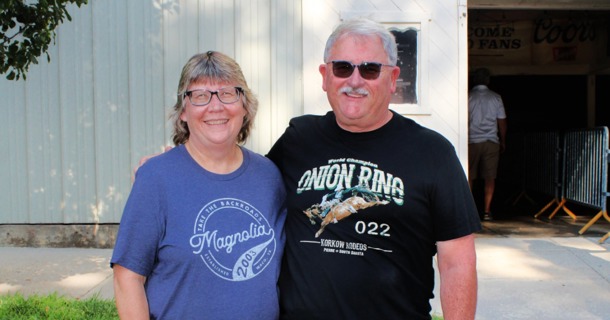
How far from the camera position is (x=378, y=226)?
7.13 ft

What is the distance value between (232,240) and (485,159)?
24.6 feet

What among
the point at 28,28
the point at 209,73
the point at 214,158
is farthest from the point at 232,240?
the point at 28,28

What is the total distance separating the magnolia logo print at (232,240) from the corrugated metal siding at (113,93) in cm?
441

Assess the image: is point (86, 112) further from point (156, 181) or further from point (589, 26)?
point (589, 26)

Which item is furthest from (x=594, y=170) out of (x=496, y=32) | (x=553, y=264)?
(x=496, y=32)

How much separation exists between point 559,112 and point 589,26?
3320mm

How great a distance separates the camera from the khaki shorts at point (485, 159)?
899 centimetres

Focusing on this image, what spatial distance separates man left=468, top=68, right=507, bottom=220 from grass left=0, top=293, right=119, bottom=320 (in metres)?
5.89

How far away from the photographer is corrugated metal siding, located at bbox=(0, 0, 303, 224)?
6551mm

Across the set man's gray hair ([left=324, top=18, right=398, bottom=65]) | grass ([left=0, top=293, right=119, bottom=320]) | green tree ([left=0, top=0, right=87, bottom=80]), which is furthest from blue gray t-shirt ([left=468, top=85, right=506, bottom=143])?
man's gray hair ([left=324, top=18, right=398, bottom=65])

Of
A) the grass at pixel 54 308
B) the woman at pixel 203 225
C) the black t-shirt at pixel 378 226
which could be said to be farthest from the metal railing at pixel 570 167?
the woman at pixel 203 225

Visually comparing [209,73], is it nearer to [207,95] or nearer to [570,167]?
[207,95]

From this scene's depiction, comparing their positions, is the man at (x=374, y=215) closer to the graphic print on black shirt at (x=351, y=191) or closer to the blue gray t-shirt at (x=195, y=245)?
the graphic print on black shirt at (x=351, y=191)

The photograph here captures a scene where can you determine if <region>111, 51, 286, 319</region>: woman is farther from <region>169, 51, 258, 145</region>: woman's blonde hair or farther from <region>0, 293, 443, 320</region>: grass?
<region>0, 293, 443, 320</region>: grass
